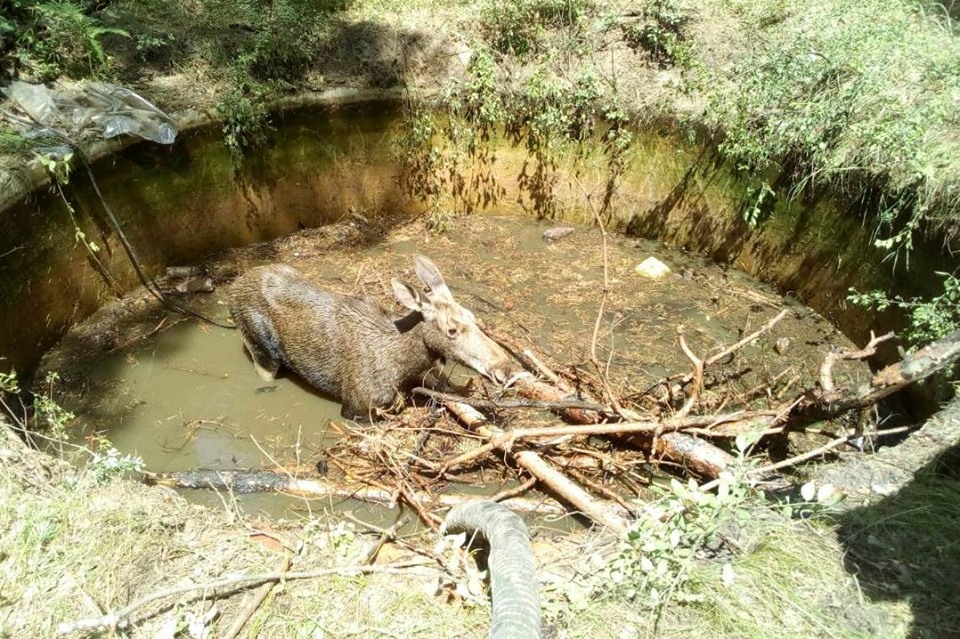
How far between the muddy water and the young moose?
0.34 meters

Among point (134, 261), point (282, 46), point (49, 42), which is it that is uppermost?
point (49, 42)

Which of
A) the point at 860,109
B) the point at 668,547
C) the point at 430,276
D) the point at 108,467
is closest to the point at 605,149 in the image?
the point at 860,109

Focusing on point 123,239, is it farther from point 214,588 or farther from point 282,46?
point 214,588

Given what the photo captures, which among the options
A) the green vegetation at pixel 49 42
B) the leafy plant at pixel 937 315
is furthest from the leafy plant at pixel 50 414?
the leafy plant at pixel 937 315

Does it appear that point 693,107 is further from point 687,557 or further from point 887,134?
point 687,557

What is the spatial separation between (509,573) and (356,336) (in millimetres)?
2933

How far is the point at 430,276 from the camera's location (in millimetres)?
4965

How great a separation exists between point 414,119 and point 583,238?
8.53ft

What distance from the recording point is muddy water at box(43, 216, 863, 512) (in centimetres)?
502

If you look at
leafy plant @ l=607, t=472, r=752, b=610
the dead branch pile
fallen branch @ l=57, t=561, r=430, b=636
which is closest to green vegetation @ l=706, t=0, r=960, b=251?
the dead branch pile

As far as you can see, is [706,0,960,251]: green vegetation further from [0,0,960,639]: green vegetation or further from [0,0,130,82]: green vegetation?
[0,0,130,82]: green vegetation

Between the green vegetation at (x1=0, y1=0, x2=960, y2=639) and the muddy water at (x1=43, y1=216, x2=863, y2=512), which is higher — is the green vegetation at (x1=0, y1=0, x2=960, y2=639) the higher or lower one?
the higher one

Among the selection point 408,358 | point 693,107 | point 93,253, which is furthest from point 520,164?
point 93,253

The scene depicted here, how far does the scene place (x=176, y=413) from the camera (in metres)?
5.14
